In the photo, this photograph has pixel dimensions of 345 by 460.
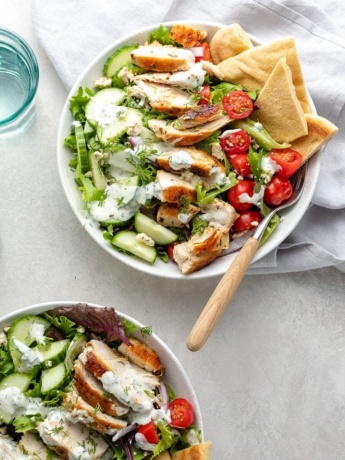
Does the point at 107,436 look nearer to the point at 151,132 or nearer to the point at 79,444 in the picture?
the point at 79,444

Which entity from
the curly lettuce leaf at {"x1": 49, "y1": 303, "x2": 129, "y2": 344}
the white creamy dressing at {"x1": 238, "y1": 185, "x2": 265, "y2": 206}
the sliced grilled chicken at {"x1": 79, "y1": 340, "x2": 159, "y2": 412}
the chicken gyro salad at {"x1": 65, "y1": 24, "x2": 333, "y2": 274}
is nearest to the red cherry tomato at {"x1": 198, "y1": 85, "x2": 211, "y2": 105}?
the chicken gyro salad at {"x1": 65, "y1": 24, "x2": 333, "y2": 274}

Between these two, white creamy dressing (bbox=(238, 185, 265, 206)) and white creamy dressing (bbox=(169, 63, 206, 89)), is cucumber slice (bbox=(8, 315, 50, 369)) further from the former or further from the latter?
white creamy dressing (bbox=(169, 63, 206, 89))

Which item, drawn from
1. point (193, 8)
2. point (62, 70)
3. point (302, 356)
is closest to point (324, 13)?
point (193, 8)

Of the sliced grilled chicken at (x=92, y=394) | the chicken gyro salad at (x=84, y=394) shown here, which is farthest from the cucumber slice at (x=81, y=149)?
the sliced grilled chicken at (x=92, y=394)

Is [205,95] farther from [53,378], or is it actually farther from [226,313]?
[53,378]

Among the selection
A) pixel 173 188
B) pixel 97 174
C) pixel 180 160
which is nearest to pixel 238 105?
pixel 180 160

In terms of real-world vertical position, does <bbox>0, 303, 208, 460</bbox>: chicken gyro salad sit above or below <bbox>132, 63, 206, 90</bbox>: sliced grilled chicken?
below

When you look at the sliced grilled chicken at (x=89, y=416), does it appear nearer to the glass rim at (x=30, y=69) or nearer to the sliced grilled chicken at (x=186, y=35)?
the glass rim at (x=30, y=69)
